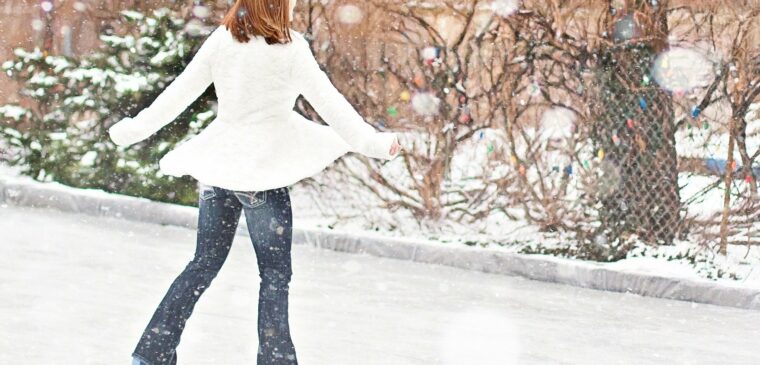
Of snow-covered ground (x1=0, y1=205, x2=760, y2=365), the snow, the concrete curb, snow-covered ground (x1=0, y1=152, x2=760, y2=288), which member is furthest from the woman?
the snow

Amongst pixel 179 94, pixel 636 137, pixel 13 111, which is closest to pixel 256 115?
pixel 179 94

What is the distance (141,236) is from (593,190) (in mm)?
3370

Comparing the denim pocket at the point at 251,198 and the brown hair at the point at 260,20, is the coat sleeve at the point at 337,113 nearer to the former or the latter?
the brown hair at the point at 260,20

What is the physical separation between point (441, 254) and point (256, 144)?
16.3 feet

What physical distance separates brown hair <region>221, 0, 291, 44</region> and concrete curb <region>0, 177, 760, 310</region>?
4494 mm

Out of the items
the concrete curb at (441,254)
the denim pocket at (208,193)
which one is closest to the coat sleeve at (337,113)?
the denim pocket at (208,193)

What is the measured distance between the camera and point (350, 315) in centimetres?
811

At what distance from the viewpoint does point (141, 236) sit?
1125 cm

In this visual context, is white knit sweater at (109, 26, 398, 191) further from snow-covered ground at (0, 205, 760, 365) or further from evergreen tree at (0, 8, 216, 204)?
evergreen tree at (0, 8, 216, 204)

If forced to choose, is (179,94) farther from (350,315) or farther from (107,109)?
(107,109)

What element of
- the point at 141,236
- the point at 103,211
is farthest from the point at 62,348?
the point at 103,211

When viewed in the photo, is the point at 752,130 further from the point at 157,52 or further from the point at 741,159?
the point at 157,52

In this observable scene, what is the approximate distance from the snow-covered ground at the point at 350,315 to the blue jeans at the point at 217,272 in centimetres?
102

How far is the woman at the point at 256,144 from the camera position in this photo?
17.8ft
